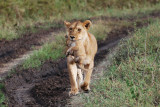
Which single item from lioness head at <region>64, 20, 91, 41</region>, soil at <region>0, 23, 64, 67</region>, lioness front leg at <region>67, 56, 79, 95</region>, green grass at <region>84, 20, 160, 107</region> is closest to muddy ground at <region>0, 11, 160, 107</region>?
soil at <region>0, 23, 64, 67</region>

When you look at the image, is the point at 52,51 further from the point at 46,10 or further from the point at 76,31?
the point at 46,10

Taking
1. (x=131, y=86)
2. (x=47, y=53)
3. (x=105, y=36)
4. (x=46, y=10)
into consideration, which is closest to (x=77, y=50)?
(x=131, y=86)

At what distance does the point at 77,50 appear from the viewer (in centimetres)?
585

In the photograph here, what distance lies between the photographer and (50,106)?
19.1 ft

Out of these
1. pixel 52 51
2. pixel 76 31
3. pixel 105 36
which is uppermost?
pixel 76 31

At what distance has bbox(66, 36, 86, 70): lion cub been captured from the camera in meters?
5.79

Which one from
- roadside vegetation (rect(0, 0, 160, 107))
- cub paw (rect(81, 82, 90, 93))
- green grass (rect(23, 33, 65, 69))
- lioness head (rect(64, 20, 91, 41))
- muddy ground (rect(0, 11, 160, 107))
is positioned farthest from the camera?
green grass (rect(23, 33, 65, 69))

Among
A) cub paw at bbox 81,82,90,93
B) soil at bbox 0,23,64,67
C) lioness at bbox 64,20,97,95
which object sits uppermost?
lioness at bbox 64,20,97,95

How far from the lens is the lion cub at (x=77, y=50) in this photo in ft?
19.0

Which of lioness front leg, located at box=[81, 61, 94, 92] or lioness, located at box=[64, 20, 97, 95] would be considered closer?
lioness, located at box=[64, 20, 97, 95]

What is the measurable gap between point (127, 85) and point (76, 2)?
1145 cm

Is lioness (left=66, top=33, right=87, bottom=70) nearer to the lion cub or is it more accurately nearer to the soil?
the lion cub

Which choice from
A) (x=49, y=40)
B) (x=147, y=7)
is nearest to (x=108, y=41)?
(x=49, y=40)

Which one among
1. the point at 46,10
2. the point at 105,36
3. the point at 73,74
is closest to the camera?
the point at 73,74
